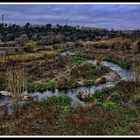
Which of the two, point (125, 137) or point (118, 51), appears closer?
point (125, 137)

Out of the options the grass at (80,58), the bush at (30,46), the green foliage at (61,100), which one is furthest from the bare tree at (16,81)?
the grass at (80,58)

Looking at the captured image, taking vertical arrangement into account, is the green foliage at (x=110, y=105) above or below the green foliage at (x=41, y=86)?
below

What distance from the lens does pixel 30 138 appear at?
699 cm

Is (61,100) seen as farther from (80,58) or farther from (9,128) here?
(9,128)

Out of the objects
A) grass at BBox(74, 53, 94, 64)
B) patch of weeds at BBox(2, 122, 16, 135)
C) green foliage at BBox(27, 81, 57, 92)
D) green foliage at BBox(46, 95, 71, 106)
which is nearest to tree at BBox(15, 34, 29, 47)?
green foliage at BBox(27, 81, 57, 92)

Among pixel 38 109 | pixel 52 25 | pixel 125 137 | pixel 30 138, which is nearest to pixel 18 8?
pixel 52 25

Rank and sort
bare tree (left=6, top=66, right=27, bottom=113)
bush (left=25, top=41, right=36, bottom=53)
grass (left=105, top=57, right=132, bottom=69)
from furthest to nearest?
grass (left=105, top=57, right=132, bottom=69) < bush (left=25, top=41, right=36, bottom=53) < bare tree (left=6, top=66, right=27, bottom=113)

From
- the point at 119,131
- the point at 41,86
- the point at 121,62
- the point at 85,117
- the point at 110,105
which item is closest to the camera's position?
the point at 119,131

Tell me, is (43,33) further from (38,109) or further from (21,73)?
(38,109)

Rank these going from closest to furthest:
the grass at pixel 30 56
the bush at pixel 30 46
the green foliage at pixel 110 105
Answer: the green foliage at pixel 110 105 < the grass at pixel 30 56 < the bush at pixel 30 46

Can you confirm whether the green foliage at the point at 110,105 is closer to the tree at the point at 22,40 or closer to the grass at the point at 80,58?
the grass at the point at 80,58

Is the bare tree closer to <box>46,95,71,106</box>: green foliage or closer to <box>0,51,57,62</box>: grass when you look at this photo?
<box>0,51,57,62</box>: grass

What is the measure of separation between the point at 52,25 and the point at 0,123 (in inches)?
92.7

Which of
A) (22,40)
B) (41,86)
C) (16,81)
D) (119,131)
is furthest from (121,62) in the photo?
(16,81)
